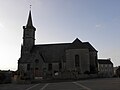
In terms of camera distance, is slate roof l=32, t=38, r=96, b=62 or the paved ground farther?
slate roof l=32, t=38, r=96, b=62

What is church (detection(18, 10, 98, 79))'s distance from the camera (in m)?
50.6

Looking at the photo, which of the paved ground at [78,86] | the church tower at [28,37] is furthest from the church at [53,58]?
the paved ground at [78,86]

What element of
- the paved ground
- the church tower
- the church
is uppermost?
the church tower

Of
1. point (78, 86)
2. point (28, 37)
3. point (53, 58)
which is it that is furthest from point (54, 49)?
point (78, 86)

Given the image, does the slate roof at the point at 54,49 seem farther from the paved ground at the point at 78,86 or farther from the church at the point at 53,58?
the paved ground at the point at 78,86

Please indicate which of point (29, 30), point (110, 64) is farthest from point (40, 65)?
point (110, 64)

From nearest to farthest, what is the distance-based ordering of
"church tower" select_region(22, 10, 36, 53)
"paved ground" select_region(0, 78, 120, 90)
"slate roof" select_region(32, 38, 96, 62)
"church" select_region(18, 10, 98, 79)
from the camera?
"paved ground" select_region(0, 78, 120, 90) → "church" select_region(18, 10, 98, 79) → "slate roof" select_region(32, 38, 96, 62) → "church tower" select_region(22, 10, 36, 53)

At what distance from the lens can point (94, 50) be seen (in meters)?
55.7

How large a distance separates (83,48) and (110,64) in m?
49.6

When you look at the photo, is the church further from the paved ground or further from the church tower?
the paved ground

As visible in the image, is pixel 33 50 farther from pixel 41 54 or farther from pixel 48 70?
pixel 48 70

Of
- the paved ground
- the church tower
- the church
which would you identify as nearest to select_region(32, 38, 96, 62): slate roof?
the church

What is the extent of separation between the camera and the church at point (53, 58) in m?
50.6

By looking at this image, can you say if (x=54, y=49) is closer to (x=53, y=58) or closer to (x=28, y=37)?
(x=53, y=58)
